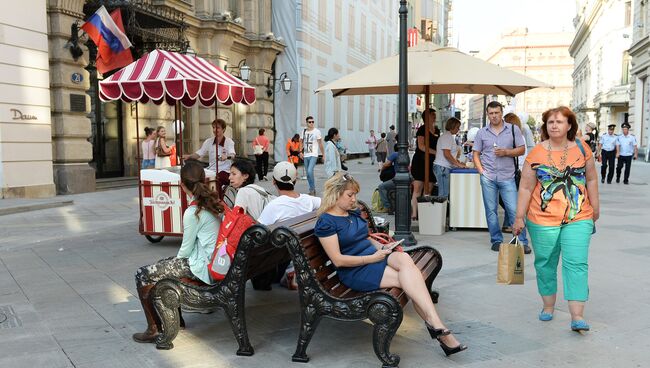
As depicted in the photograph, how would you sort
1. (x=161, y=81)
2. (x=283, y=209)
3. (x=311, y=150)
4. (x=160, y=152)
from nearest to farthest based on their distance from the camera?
1. (x=283, y=209)
2. (x=161, y=81)
3. (x=160, y=152)
4. (x=311, y=150)

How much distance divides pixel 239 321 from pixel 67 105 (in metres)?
11.4

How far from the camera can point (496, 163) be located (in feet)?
24.0

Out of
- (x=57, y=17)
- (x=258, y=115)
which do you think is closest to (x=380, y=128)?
(x=258, y=115)

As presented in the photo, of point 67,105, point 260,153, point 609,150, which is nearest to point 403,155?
point 67,105

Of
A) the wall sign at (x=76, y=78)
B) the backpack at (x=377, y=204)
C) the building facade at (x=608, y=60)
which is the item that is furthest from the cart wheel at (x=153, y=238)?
the building facade at (x=608, y=60)

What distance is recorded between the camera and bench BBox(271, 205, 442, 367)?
11.5ft

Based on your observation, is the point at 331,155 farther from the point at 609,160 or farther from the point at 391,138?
the point at 391,138

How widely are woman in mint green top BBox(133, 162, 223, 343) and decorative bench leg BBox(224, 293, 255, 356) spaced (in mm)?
342

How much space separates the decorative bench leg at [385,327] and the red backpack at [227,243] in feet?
3.47

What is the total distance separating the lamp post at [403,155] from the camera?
24.0 feet

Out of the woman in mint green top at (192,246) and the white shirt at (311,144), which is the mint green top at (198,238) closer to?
the woman in mint green top at (192,246)

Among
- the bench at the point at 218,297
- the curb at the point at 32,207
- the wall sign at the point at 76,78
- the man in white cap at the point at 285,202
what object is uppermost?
the wall sign at the point at 76,78

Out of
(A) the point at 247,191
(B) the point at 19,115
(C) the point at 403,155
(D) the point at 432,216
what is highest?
(B) the point at 19,115

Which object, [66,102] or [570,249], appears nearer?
[570,249]
